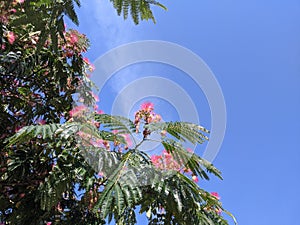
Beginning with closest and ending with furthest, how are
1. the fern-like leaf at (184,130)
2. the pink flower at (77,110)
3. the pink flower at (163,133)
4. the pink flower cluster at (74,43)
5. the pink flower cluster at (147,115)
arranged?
1. the fern-like leaf at (184,130)
2. the pink flower at (163,133)
3. the pink flower cluster at (147,115)
4. the pink flower at (77,110)
5. the pink flower cluster at (74,43)

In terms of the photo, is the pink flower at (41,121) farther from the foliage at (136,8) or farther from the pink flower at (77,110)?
the foliage at (136,8)

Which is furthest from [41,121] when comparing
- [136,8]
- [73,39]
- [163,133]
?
[136,8]

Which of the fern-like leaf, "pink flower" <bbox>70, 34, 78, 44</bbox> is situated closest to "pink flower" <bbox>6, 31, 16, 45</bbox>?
"pink flower" <bbox>70, 34, 78, 44</bbox>

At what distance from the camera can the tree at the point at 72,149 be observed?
2299 millimetres

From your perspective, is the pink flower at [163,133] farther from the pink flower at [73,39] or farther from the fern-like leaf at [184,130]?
the pink flower at [73,39]

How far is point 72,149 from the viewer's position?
3.00 m

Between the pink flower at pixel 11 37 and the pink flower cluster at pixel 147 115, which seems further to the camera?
the pink flower at pixel 11 37

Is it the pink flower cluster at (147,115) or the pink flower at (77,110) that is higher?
the pink flower at (77,110)

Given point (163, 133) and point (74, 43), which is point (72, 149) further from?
point (74, 43)

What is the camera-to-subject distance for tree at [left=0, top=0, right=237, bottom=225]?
2.30 meters

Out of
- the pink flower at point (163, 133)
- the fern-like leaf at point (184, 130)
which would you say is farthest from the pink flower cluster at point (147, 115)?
the fern-like leaf at point (184, 130)

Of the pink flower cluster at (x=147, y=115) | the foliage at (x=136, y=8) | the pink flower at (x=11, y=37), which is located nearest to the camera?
the foliage at (x=136, y=8)

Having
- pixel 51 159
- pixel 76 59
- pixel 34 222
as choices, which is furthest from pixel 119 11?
pixel 76 59

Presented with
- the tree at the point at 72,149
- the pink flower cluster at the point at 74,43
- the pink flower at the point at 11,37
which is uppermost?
the pink flower cluster at the point at 74,43
